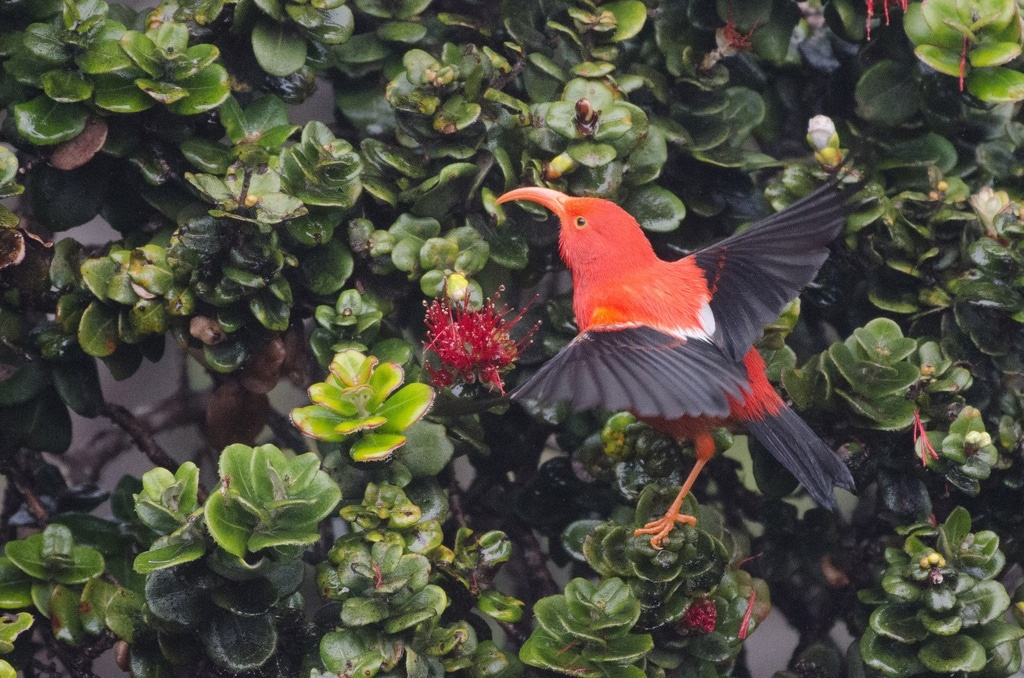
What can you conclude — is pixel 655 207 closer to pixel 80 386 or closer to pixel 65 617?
pixel 80 386

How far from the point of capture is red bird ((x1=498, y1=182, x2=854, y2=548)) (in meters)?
1.95

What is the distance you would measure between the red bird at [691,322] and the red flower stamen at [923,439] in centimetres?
14

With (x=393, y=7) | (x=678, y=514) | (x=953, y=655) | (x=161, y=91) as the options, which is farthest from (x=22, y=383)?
(x=953, y=655)

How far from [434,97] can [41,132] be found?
75 centimetres

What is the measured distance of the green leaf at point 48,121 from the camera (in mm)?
2014

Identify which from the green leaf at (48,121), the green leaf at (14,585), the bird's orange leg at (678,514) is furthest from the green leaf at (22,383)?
the bird's orange leg at (678,514)

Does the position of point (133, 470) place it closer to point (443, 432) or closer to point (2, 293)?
point (2, 293)

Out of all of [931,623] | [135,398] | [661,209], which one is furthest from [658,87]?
[135,398]

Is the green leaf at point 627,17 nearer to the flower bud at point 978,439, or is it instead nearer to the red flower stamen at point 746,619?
the flower bud at point 978,439

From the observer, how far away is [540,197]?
2.16 metres

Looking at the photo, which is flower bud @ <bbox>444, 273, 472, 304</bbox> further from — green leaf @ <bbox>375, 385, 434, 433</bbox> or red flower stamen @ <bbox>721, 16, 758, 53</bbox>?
red flower stamen @ <bbox>721, 16, 758, 53</bbox>

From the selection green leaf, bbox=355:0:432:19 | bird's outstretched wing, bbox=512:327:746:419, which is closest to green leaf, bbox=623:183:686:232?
bird's outstretched wing, bbox=512:327:746:419

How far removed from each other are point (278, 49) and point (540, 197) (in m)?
0.60

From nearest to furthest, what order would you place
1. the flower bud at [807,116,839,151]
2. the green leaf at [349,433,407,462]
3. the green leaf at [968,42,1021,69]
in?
the green leaf at [349,433,407,462], the green leaf at [968,42,1021,69], the flower bud at [807,116,839,151]
